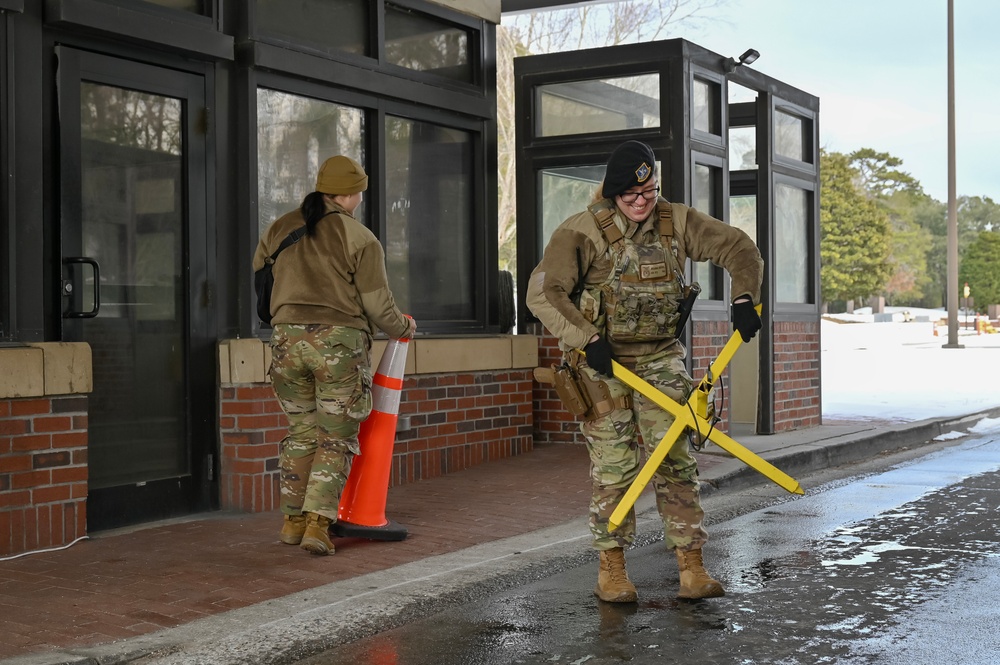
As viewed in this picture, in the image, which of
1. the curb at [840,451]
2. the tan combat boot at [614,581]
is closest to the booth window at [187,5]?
the tan combat boot at [614,581]

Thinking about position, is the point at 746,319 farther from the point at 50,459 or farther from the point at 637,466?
the point at 50,459

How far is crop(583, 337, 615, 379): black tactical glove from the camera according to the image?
17.3 ft

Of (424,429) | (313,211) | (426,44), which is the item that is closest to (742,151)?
(426,44)

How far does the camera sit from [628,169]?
5340 mm

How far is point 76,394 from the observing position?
6438mm

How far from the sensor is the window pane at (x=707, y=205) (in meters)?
10.6

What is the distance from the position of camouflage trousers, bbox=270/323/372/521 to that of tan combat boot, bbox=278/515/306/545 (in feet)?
0.18

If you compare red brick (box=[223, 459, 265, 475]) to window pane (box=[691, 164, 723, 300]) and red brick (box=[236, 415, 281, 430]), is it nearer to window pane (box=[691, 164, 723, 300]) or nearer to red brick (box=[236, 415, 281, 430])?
red brick (box=[236, 415, 281, 430])

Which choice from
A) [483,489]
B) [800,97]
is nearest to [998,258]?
[800,97]

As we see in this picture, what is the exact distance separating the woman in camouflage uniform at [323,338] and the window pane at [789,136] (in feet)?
21.2

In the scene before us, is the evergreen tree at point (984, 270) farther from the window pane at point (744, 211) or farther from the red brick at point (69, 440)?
the red brick at point (69, 440)

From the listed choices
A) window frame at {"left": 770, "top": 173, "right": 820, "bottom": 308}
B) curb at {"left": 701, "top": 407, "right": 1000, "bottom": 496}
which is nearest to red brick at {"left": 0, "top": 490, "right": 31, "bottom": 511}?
curb at {"left": 701, "top": 407, "right": 1000, "bottom": 496}

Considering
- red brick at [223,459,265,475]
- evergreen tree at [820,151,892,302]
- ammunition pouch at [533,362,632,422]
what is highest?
evergreen tree at [820,151,892,302]

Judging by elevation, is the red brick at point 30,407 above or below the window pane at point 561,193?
below
